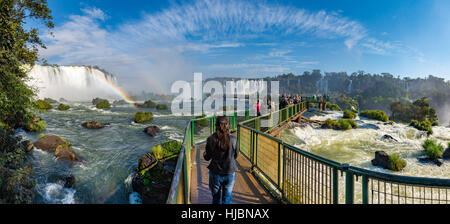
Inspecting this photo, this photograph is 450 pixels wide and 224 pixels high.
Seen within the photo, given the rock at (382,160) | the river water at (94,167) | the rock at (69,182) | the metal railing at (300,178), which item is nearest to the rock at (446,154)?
the rock at (382,160)

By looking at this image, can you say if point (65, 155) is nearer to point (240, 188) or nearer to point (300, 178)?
point (240, 188)

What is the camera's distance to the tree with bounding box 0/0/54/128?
11766 mm

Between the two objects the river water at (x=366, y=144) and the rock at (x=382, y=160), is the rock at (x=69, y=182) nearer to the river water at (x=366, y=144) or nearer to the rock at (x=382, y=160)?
the river water at (x=366, y=144)

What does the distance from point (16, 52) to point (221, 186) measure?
51.7ft

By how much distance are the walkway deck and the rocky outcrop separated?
13.6m

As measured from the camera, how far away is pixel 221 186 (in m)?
3.61

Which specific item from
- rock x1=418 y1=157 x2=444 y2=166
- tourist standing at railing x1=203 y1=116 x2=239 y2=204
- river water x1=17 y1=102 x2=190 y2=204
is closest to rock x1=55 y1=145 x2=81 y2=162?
river water x1=17 y1=102 x2=190 y2=204

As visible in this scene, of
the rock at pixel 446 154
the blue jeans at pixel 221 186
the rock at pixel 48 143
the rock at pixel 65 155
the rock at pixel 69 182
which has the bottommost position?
the rock at pixel 69 182

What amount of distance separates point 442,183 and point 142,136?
2458 cm

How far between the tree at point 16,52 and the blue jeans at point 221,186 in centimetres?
1398

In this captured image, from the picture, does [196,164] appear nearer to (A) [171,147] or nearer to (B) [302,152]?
(B) [302,152]

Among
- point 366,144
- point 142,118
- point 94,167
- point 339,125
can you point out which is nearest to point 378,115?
point 339,125

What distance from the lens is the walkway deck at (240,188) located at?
4.75 metres

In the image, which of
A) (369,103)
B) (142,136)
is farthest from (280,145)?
(369,103)
